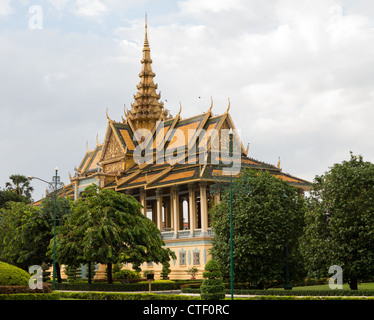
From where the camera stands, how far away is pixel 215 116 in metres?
61.3

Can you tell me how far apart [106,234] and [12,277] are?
9827 millimetres

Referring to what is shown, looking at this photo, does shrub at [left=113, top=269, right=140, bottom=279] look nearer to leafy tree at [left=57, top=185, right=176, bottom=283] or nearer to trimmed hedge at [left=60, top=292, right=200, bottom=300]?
leafy tree at [left=57, top=185, right=176, bottom=283]

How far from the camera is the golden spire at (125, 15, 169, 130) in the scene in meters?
72.7

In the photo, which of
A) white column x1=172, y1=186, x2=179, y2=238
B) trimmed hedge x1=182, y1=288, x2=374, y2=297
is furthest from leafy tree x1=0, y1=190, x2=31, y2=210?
trimmed hedge x1=182, y1=288, x2=374, y2=297

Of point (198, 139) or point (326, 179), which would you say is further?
point (198, 139)

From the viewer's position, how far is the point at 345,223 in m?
32.8

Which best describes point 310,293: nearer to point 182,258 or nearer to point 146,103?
point 182,258

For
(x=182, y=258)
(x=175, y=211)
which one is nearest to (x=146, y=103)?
(x=175, y=211)

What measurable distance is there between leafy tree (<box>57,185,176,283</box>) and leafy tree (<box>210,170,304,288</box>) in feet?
18.9

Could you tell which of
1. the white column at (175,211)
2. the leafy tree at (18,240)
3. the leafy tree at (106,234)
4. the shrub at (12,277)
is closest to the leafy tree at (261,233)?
the leafy tree at (106,234)
